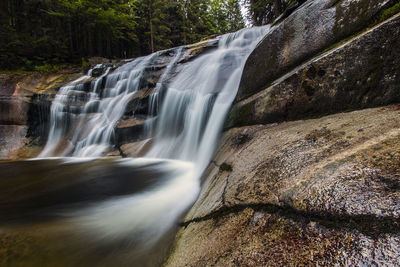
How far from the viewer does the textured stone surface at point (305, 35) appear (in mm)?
2183

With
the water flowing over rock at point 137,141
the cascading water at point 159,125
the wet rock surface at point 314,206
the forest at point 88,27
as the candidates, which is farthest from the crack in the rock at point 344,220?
the forest at point 88,27

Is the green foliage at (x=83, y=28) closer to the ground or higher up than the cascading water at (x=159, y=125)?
higher up

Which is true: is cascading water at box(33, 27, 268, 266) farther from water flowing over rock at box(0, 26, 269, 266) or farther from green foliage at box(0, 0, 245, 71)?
green foliage at box(0, 0, 245, 71)

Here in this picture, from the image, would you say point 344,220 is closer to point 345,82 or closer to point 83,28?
point 345,82

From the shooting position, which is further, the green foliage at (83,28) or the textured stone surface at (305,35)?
the green foliage at (83,28)

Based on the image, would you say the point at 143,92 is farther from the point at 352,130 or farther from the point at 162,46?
the point at 162,46

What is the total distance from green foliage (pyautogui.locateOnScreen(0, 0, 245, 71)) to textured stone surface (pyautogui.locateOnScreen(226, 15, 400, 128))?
1516 cm

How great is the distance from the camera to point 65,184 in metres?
3.64

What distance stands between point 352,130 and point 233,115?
7.57 feet

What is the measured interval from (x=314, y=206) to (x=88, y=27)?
21.3m

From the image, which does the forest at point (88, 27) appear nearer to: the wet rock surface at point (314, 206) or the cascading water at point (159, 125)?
the cascading water at point (159, 125)

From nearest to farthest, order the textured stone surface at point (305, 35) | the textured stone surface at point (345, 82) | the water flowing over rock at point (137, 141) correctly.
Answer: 1. the textured stone surface at point (345, 82)
2. the textured stone surface at point (305, 35)
3. the water flowing over rock at point (137, 141)

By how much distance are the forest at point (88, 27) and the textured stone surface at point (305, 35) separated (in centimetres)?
1104

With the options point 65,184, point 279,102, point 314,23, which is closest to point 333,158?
point 279,102
